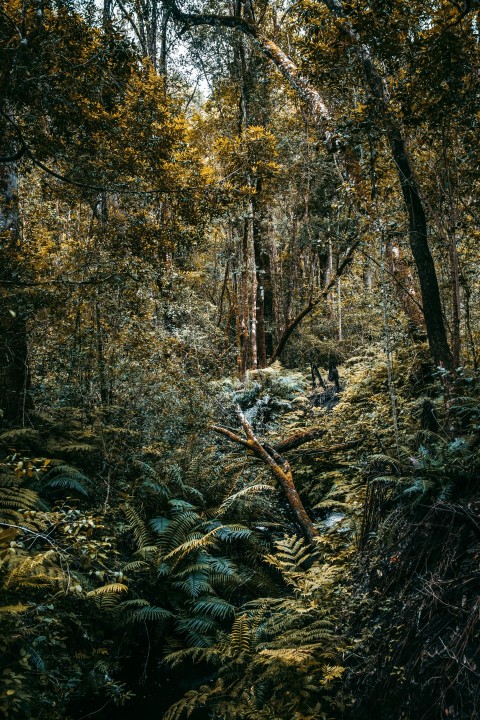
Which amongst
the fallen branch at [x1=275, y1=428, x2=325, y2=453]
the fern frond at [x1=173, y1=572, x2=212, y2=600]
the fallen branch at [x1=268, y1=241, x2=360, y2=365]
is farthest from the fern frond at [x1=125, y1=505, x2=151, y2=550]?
the fallen branch at [x1=268, y1=241, x2=360, y2=365]

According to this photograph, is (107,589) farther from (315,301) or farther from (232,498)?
(315,301)

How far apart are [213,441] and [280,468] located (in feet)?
4.57

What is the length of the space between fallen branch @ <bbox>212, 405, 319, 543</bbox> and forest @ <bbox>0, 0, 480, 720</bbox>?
5cm

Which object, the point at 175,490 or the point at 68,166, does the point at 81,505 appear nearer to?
the point at 175,490

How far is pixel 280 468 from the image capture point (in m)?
7.36

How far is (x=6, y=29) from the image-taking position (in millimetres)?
5305

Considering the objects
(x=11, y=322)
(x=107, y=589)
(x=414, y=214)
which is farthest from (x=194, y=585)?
(x=414, y=214)

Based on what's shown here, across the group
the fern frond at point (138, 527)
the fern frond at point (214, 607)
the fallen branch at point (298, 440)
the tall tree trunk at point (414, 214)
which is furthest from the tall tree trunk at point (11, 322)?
the tall tree trunk at point (414, 214)

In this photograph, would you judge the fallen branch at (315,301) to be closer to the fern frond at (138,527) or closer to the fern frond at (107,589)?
the fern frond at (138,527)

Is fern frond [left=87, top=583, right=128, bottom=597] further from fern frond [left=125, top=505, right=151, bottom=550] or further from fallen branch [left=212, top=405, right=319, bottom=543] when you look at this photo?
fallen branch [left=212, top=405, right=319, bottom=543]

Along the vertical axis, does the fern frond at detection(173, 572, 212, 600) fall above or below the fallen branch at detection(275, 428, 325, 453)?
below

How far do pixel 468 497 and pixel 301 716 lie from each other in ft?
6.28

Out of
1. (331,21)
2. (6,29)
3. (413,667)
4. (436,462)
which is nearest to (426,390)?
(436,462)

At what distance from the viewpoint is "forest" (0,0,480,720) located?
3232mm
